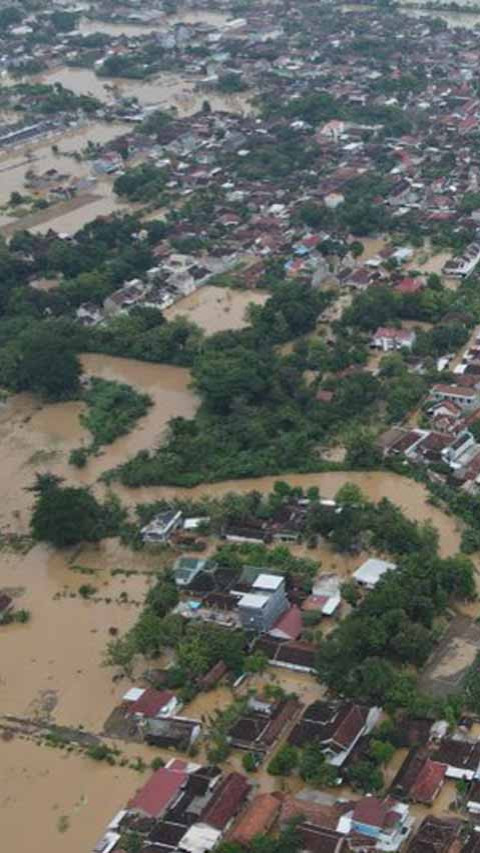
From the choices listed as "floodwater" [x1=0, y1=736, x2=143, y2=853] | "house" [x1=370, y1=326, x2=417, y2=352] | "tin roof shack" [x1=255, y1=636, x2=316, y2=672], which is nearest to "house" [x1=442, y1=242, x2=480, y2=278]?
"house" [x1=370, y1=326, x2=417, y2=352]

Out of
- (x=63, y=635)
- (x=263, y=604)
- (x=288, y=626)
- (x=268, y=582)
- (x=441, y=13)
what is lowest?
(x=288, y=626)

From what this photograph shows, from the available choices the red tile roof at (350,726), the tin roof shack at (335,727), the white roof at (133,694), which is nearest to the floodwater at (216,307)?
the white roof at (133,694)

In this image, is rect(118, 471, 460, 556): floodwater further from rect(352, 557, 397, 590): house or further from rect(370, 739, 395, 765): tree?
rect(370, 739, 395, 765): tree

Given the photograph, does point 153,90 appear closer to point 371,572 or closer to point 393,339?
point 393,339

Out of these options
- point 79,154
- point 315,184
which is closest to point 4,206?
point 79,154

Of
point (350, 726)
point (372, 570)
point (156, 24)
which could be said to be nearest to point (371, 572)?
point (372, 570)

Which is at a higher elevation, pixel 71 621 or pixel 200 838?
pixel 71 621

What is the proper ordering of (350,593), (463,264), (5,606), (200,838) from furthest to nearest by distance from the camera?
(463,264), (5,606), (350,593), (200,838)

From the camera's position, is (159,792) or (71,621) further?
(71,621)
